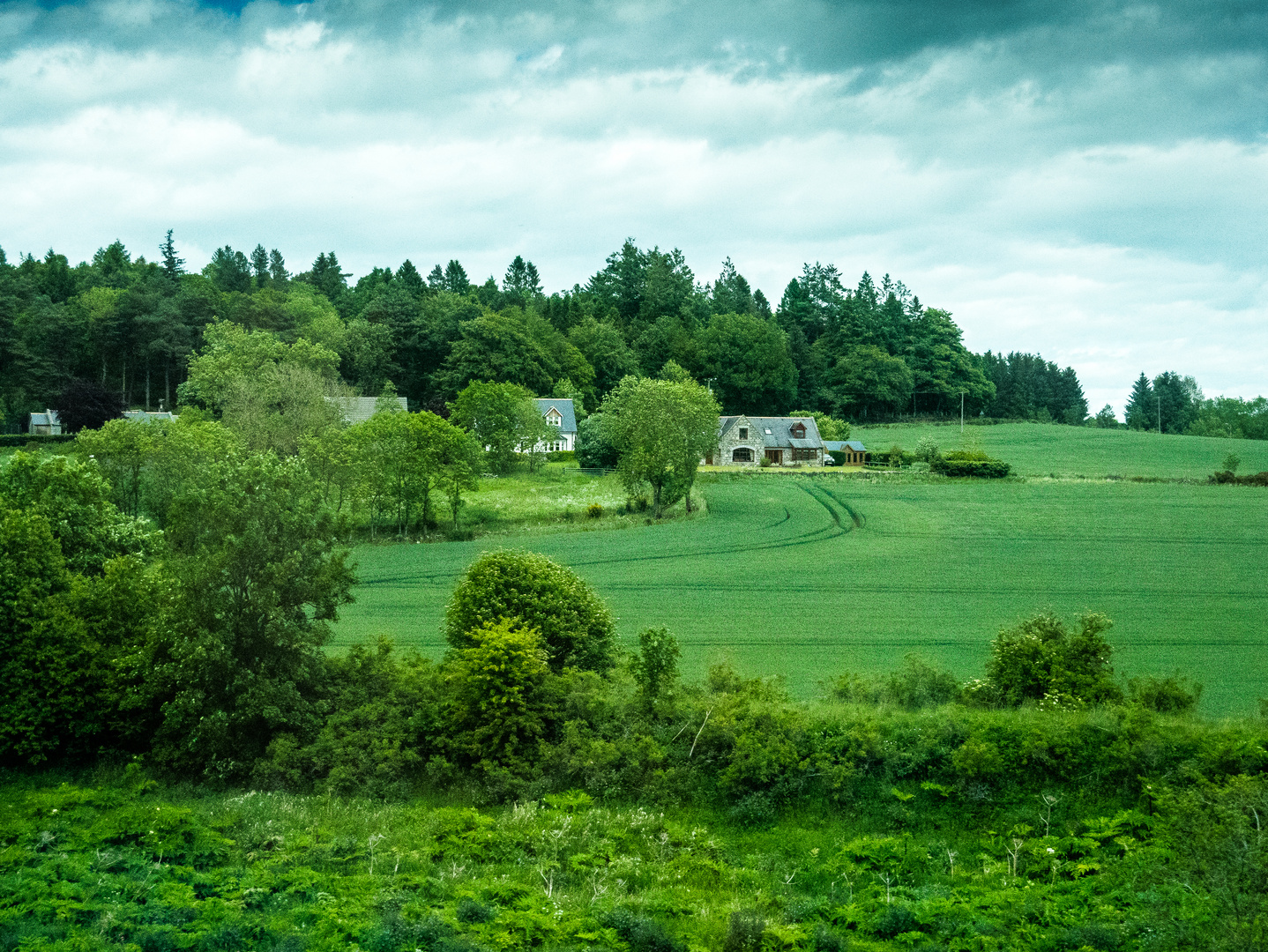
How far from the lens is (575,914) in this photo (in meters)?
14.0

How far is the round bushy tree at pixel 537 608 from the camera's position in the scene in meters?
24.5

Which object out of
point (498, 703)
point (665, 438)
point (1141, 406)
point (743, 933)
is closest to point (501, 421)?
point (665, 438)

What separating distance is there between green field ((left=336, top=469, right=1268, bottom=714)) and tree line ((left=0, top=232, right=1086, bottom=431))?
164 feet

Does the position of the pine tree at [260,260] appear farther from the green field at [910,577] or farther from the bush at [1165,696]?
the bush at [1165,696]

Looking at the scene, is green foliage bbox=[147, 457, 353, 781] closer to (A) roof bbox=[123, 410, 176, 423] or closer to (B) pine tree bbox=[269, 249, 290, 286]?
(A) roof bbox=[123, 410, 176, 423]

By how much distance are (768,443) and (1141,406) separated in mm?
107352

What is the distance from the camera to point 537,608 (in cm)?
2455

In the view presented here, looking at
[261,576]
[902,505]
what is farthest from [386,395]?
[261,576]

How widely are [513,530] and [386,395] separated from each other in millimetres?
36606

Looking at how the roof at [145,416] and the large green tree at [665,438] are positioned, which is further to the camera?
the roof at [145,416]

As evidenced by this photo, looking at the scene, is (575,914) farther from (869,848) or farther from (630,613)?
(630,613)

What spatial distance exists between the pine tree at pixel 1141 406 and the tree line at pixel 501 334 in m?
18.9

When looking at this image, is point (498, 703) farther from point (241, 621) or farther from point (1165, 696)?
A: point (1165, 696)

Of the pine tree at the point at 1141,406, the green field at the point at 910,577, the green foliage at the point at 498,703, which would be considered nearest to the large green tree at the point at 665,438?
the green field at the point at 910,577
